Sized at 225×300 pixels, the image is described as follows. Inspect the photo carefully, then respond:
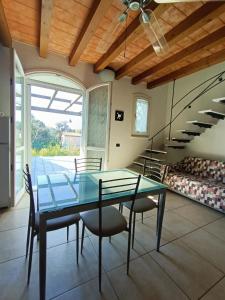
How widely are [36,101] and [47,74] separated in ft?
3.14

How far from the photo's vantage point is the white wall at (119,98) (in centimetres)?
299

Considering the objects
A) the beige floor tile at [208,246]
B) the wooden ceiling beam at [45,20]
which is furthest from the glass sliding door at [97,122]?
the beige floor tile at [208,246]

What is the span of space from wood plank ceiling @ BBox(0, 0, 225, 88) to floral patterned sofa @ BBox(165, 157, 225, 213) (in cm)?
199

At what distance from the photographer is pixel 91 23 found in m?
2.01

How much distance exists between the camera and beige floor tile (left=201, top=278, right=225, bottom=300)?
132cm

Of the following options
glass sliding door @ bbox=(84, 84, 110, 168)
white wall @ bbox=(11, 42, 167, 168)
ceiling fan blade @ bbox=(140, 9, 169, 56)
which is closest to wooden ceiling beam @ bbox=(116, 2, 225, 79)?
ceiling fan blade @ bbox=(140, 9, 169, 56)

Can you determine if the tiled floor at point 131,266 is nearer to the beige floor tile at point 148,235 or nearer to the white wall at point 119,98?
the beige floor tile at point 148,235

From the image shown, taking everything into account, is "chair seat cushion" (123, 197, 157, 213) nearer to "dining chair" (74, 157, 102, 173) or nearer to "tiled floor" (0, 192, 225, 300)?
"tiled floor" (0, 192, 225, 300)

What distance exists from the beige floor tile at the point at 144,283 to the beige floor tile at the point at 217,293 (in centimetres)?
20

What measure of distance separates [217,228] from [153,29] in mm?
2605

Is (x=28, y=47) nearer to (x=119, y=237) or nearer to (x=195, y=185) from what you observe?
(x=119, y=237)

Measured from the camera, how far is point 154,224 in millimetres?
2344

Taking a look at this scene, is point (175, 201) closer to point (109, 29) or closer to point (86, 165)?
point (86, 165)

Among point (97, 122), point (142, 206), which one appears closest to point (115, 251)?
point (142, 206)
